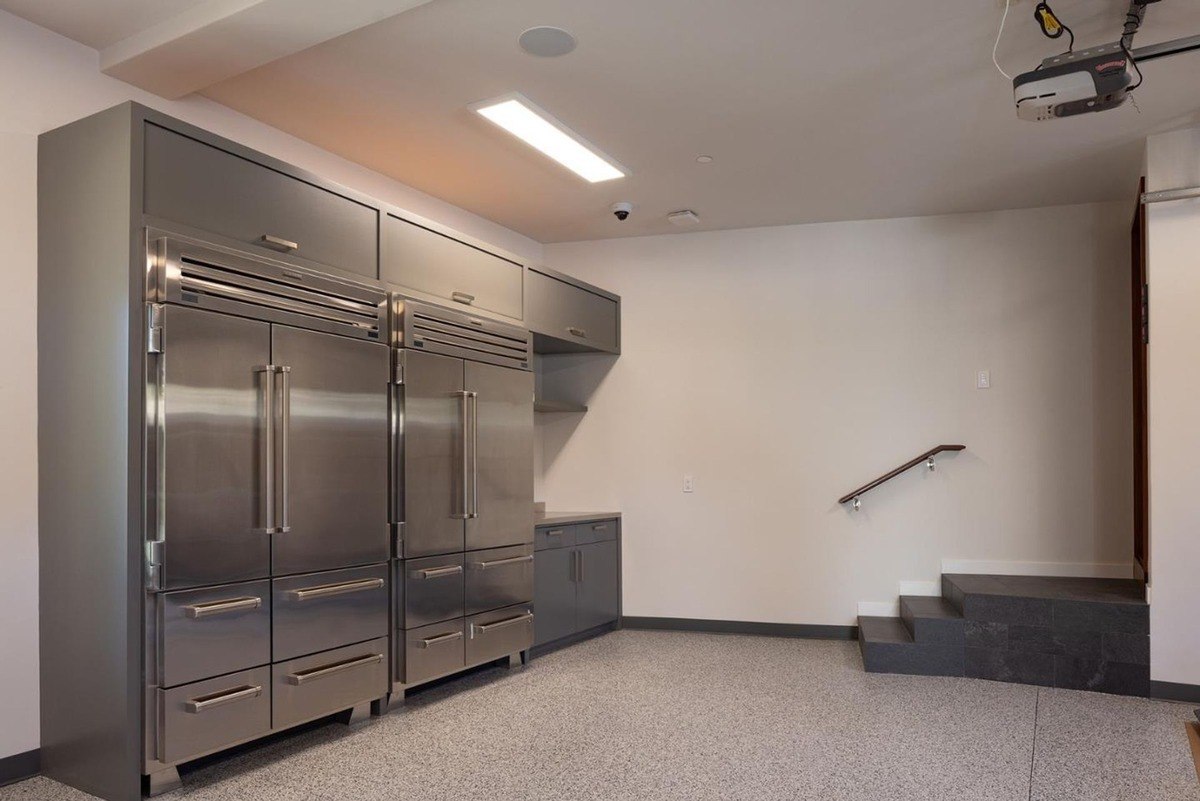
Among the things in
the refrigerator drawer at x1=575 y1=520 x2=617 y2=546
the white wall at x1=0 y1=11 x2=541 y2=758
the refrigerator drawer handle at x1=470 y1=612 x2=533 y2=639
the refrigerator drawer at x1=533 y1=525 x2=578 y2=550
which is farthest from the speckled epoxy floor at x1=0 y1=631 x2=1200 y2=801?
the refrigerator drawer at x1=575 y1=520 x2=617 y2=546

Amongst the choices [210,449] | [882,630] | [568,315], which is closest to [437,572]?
[210,449]

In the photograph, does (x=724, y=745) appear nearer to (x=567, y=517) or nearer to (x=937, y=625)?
(x=937, y=625)

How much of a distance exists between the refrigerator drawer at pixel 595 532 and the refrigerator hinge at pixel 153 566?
9.90 ft

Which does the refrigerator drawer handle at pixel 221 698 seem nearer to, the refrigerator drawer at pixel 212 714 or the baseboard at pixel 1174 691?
the refrigerator drawer at pixel 212 714

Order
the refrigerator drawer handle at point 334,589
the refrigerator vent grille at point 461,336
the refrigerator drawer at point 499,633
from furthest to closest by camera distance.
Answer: the refrigerator drawer at point 499,633
the refrigerator vent grille at point 461,336
the refrigerator drawer handle at point 334,589

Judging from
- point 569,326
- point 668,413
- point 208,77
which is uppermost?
point 208,77

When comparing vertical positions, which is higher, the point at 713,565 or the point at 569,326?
the point at 569,326

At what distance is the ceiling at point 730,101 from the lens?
3217 mm

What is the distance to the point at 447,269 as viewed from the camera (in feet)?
14.8

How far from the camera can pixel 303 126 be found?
418 centimetres

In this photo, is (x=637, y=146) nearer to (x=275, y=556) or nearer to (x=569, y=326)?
(x=569, y=326)

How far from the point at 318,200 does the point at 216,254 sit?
650 millimetres

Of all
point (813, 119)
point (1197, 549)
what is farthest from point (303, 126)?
point (1197, 549)

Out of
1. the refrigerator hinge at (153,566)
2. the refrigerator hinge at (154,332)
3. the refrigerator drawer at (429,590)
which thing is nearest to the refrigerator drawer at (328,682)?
the refrigerator drawer at (429,590)
